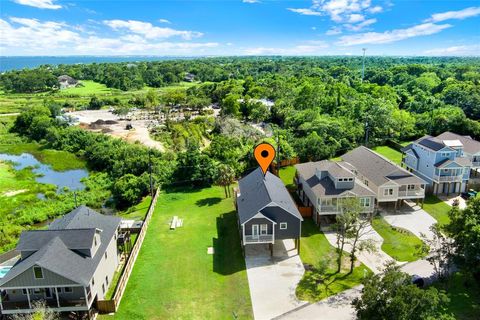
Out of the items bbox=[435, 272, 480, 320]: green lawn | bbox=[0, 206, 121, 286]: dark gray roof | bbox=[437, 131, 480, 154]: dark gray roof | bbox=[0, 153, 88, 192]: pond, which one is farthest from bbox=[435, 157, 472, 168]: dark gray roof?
bbox=[0, 153, 88, 192]: pond

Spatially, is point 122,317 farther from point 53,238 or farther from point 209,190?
point 209,190

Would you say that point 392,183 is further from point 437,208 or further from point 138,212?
point 138,212

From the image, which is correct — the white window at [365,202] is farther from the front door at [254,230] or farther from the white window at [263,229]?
the front door at [254,230]

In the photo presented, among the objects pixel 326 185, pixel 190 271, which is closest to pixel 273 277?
pixel 190 271

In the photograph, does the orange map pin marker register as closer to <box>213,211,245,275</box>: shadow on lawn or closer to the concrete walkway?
<box>213,211,245,275</box>: shadow on lawn

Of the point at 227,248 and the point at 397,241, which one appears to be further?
the point at 397,241

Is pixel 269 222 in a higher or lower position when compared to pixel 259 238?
higher
